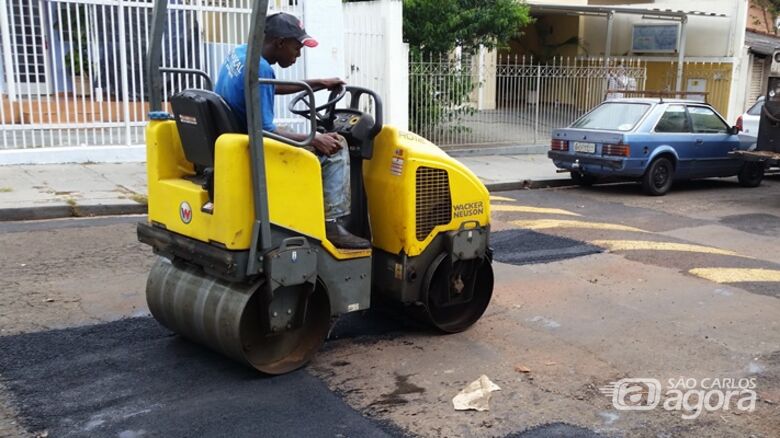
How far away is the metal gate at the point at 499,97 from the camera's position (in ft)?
49.9

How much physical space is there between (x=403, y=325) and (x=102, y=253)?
334 centimetres

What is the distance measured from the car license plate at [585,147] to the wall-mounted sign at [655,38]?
11943mm

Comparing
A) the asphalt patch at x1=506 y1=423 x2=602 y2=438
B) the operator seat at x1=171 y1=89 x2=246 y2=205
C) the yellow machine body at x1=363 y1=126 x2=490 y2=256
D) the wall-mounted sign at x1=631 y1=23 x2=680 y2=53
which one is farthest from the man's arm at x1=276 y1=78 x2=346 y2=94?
the wall-mounted sign at x1=631 y1=23 x2=680 y2=53

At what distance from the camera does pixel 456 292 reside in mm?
5258

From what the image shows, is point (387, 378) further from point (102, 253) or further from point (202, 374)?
point (102, 253)

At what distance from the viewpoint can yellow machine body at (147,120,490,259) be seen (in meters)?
4.00

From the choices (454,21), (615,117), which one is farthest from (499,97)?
(615,117)

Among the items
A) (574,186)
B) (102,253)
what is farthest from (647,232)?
(102,253)

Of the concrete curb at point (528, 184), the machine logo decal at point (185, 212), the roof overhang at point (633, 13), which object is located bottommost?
the concrete curb at point (528, 184)

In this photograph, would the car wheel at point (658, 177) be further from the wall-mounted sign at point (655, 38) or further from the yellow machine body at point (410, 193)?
the wall-mounted sign at point (655, 38)

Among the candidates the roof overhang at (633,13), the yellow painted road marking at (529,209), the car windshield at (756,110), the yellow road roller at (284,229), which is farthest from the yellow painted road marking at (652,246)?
the roof overhang at (633,13)

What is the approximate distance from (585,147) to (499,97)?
4.83m

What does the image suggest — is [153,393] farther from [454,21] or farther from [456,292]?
[454,21]

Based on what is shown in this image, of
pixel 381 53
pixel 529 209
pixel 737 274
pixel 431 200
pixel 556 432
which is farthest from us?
pixel 381 53
